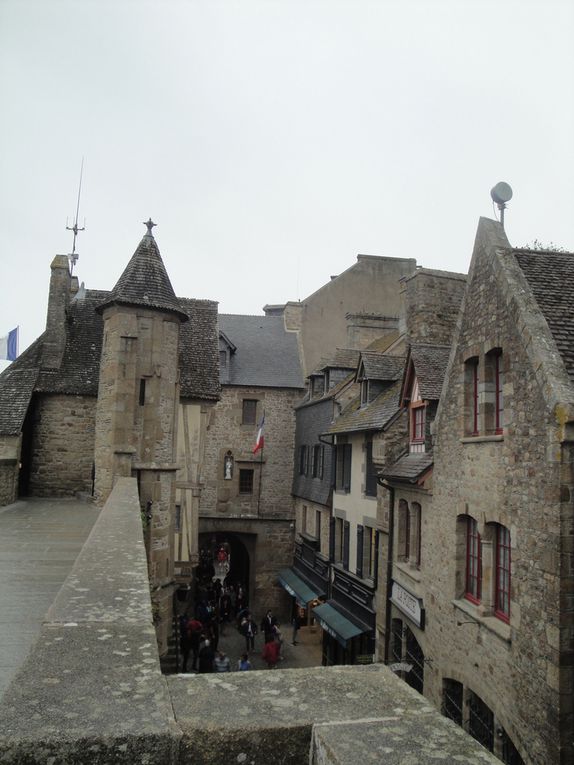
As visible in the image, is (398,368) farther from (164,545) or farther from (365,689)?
(365,689)

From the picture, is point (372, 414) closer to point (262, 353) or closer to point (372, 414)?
point (372, 414)

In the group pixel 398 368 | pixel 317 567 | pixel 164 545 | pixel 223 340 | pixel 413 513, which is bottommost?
pixel 317 567

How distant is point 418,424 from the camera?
1580 centimetres

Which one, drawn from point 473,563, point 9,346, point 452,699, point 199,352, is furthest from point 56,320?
point 452,699

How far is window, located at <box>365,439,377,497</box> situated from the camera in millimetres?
18719

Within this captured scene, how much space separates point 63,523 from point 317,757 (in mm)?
12451

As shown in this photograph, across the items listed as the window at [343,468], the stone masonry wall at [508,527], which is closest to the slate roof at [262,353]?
the window at [343,468]

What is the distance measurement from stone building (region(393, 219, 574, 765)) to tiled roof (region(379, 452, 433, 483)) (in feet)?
1.86

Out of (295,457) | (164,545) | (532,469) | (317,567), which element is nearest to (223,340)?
(295,457)

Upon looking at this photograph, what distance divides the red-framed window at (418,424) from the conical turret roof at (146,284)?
23.6ft

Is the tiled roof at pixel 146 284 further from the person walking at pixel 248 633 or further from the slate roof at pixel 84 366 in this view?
the person walking at pixel 248 633

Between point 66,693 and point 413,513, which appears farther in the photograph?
point 413,513

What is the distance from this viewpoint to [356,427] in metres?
19.4

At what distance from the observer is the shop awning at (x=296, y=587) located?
23719 mm
